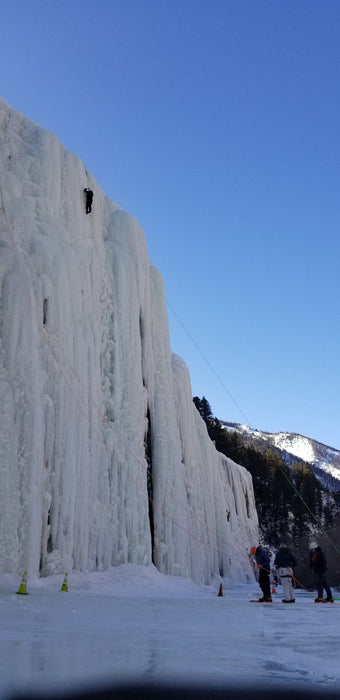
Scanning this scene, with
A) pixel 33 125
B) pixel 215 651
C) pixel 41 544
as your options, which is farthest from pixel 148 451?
pixel 215 651

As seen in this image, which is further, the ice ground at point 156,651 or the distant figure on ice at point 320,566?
the distant figure on ice at point 320,566

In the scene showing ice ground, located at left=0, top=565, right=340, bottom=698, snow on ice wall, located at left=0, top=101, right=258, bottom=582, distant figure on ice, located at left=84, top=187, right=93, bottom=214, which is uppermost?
distant figure on ice, located at left=84, top=187, right=93, bottom=214

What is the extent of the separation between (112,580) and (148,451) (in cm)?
570

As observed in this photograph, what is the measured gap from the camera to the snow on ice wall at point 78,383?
36.7 feet

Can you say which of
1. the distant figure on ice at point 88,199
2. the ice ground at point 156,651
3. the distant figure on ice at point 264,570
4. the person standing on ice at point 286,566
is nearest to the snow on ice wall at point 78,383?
the distant figure on ice at point 88,199

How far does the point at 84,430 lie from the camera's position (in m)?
13.6

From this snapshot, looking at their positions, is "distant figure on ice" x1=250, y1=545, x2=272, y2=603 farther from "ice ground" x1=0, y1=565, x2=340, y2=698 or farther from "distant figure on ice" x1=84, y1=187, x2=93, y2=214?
"distant figure on ice" x1=84, y1=187, x2=93, y2=214

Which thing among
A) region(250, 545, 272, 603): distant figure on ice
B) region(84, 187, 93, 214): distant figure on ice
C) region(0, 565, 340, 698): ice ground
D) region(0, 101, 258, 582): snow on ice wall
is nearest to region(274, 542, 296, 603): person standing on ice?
region(250, 545, 272, 603): distant figure on ice

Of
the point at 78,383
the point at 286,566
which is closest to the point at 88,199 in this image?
the point at 78,383

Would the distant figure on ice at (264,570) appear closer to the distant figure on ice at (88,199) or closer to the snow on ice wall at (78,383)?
the snow on ice wall at (78,383)

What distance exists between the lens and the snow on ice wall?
1118cm

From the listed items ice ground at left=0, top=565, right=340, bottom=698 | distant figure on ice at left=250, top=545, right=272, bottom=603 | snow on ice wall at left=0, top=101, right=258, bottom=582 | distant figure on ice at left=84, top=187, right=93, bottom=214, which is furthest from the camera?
distant figure on ice at left=84, top=187, right=93, bottom=214

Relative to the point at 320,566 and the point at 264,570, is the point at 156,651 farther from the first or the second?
the point at 320,566

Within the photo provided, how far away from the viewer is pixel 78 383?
45.7ft
